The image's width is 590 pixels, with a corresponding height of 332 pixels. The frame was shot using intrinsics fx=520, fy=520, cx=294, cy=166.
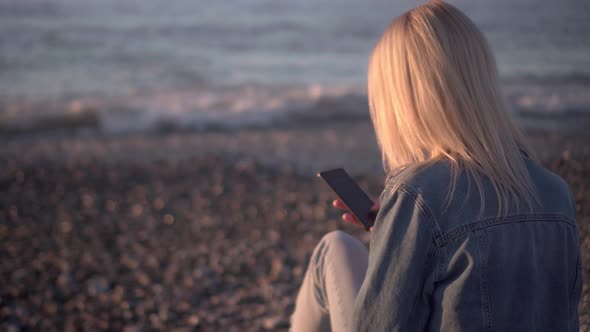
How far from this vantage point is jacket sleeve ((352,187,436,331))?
1388 millimetres

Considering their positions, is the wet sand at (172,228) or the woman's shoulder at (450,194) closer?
the woman's shoulder at (450,194)

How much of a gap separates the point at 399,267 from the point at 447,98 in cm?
52

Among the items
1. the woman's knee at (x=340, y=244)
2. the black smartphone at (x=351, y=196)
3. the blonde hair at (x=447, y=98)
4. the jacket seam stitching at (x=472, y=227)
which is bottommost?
the woman's knee at (x=340, y=244)

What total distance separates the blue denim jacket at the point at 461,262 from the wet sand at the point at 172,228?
1.39 metres

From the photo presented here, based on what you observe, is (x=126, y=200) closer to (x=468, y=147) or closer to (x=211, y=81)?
(x=468, y=147)

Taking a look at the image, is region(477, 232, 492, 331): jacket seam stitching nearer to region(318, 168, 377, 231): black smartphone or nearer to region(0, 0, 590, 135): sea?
region(318, 168, 377, 231): black smartphone

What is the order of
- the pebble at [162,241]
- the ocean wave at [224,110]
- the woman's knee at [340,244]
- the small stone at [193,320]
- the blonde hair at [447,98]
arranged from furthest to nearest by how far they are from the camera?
1. the ocean wave at [224,110]
2. the pebble at [162,241]
3. the small stone at [193,320]
4. the woman's knee at [340,244]
5. the blonde hair at [447,98]

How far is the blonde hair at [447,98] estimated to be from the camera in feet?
4.88

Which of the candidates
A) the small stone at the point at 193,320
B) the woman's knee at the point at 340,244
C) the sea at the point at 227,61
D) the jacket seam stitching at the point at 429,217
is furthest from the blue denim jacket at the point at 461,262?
the sea at the point at 227,61

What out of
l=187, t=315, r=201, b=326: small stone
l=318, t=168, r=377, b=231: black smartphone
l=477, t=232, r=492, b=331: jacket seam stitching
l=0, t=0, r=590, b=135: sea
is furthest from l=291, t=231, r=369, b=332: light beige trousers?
l=0, t=0, r=590, b=135: sea

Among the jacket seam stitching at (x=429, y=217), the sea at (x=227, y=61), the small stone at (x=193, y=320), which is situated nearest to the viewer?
the jacket seam stitching at (x=429, y=217)

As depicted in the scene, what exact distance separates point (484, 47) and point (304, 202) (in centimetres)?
427

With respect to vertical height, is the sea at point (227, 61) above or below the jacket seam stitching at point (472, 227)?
below

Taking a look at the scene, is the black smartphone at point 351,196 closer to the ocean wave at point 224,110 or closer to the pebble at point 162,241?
the pebble at point 162,241
